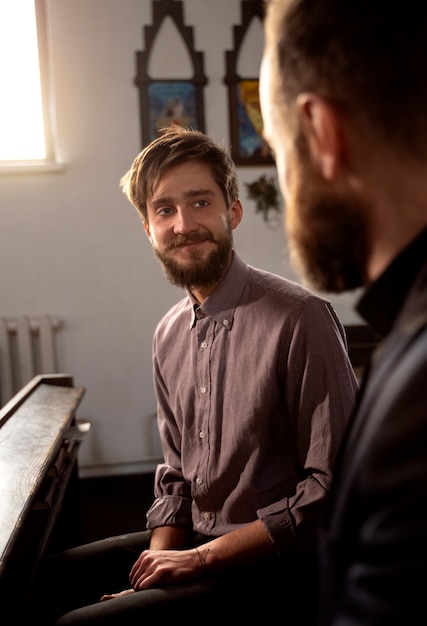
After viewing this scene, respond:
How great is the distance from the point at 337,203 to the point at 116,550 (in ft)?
4.03

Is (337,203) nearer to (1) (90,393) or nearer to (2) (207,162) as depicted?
(2) (207,162)

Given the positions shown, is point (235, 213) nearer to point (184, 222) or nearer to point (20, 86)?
point (184, 222)

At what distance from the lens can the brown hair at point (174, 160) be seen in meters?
1.69

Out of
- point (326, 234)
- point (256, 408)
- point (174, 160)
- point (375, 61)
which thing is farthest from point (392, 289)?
point (174, 160)

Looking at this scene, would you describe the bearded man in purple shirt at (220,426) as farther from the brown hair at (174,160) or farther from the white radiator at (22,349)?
the white radiator at (22,349)

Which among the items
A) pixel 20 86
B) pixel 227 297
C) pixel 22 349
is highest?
pixel 20 86

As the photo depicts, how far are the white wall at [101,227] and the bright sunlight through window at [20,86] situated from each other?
0.57ft

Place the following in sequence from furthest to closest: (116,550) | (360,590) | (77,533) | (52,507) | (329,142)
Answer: (77,533)
(52,507)
(116,550)
(329,142)
(360,590)

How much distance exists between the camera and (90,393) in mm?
3861

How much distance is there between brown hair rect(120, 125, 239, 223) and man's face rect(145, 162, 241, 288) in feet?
0.06

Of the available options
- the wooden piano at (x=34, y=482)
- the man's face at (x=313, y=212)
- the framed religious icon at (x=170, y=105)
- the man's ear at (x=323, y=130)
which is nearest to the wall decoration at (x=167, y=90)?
the framed religious icon at (x=170, y=105)

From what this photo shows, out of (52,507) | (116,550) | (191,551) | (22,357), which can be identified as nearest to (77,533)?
(52,507)

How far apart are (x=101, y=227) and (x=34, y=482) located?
2475mm

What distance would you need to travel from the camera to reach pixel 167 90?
378 centimetres
